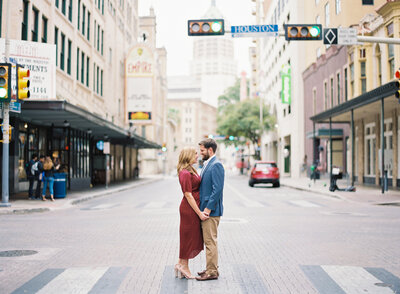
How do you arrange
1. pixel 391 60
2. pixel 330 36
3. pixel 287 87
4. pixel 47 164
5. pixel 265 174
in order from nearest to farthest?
pixel 330 36 → pixel 47 164 → pixel 391 60 → pixel 265 174 → pixel 287 87

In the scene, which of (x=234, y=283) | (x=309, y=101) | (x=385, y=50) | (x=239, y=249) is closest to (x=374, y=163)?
(x=385, y=50)

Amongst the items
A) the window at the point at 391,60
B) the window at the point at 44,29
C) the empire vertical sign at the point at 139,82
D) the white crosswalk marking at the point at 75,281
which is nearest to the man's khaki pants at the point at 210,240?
the white crosswalk marking at the point at 75,281

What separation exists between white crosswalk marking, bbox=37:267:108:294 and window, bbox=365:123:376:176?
90.1 ft

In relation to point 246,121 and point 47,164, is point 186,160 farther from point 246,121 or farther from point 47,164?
point 246,121

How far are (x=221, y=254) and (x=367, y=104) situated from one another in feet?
61.0

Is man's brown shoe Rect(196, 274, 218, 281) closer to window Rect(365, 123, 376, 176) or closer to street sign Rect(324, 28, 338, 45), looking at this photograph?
street sign Rect(324, 28, 338, 45)

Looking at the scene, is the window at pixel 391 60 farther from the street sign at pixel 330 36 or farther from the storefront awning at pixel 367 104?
the street sign at pixel 330 36

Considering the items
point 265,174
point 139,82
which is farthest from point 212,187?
point 139,82

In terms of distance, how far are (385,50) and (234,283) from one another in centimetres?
2491

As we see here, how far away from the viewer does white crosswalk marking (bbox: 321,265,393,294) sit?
19.5ft

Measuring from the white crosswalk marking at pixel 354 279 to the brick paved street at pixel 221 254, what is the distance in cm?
1

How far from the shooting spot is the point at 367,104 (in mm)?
24531

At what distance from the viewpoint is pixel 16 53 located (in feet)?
67.7

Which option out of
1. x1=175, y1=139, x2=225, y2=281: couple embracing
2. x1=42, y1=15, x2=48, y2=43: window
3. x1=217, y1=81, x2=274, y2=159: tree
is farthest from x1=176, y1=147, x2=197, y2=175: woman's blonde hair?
x1=217, y1=81, x2=274, y2=159: tree
